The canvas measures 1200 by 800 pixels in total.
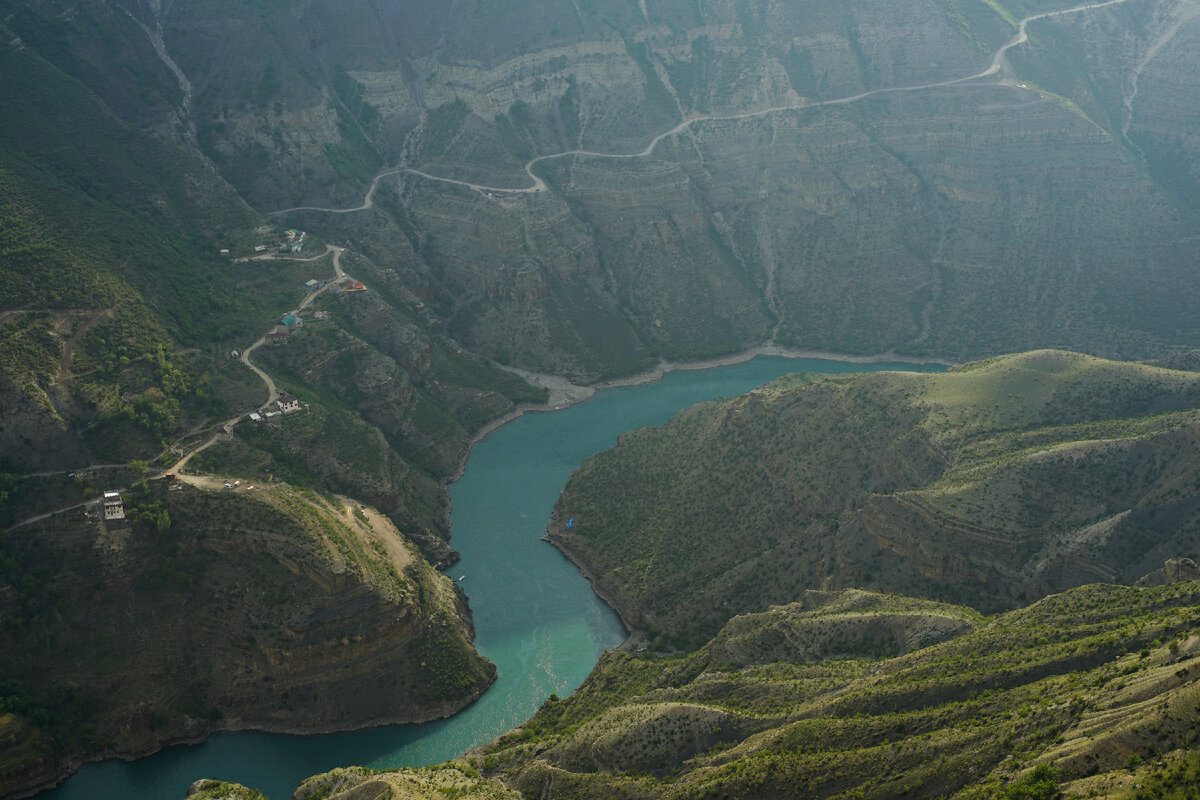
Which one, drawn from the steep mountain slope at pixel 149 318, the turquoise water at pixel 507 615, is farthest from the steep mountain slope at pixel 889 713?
the steep mountain slope at pixel 149 318

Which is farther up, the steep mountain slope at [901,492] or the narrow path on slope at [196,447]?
the narrow path on slope at [196,447]

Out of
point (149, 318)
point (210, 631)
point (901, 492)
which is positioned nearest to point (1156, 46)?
point (901, 492)

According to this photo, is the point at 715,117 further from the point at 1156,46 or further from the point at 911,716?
the point at 911,716

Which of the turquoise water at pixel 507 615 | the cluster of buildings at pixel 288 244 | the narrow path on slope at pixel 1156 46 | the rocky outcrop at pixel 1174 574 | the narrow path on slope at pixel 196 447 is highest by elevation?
the narrow path on slope at pixel 1156 46

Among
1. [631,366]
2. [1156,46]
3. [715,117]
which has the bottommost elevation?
[631,366]

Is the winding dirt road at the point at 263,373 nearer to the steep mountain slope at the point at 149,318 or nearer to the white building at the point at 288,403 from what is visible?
the white building at the point at 288,403

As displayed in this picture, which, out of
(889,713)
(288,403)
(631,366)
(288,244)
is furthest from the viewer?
(631,366)

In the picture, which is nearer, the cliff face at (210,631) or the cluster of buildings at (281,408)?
the cliff face at (210,631)
